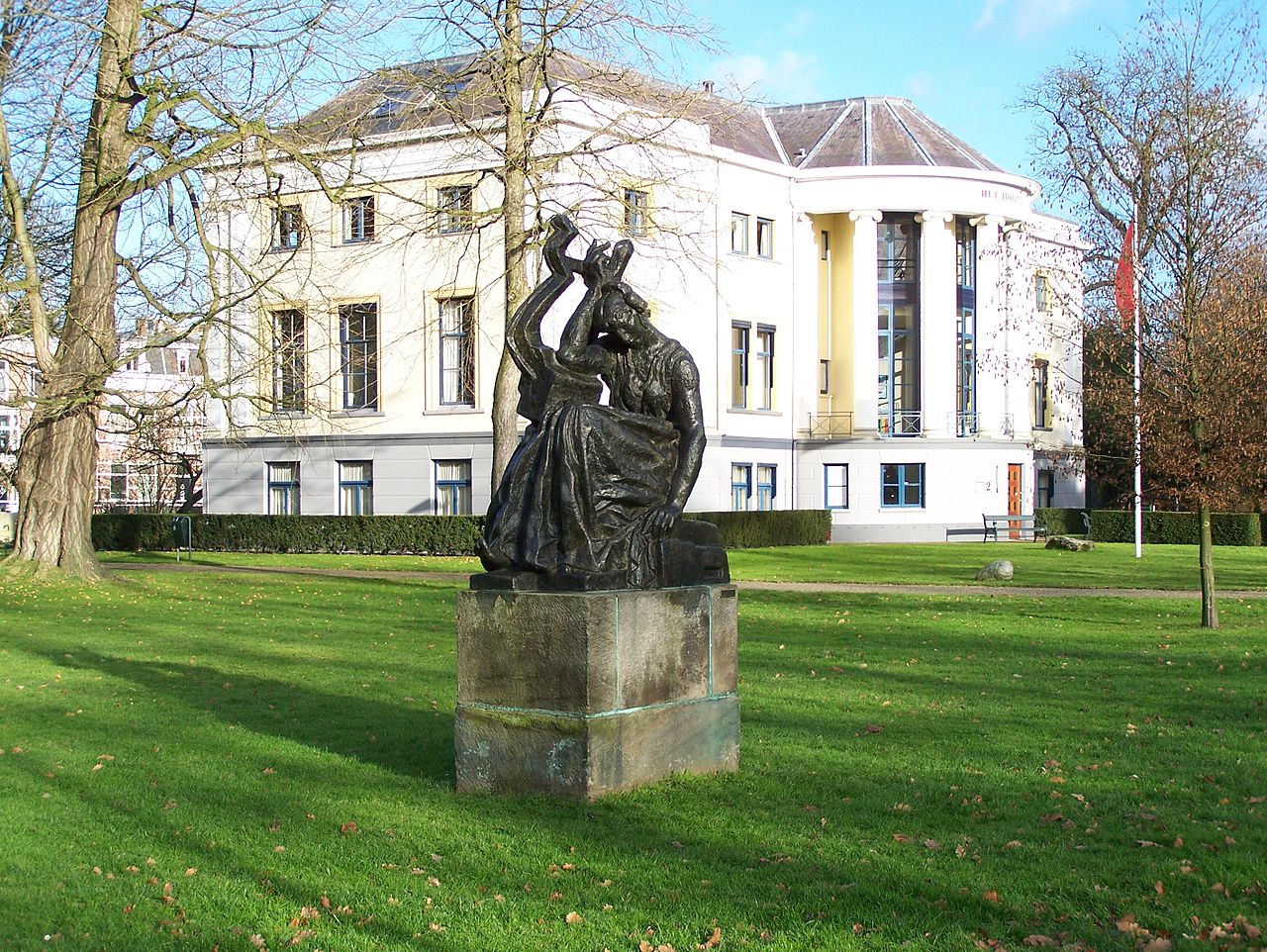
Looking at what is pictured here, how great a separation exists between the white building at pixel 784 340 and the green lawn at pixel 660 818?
1043 inches

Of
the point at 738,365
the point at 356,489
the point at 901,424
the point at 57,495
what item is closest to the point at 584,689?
the point at 57,495

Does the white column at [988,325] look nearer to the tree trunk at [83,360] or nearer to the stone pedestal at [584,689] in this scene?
the tree trunk at [83,360]

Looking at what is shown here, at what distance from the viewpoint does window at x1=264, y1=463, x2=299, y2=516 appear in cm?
4356

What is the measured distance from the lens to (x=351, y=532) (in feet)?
121

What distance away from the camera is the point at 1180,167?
17656 millimetres

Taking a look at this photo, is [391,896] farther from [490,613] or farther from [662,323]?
[662,323]

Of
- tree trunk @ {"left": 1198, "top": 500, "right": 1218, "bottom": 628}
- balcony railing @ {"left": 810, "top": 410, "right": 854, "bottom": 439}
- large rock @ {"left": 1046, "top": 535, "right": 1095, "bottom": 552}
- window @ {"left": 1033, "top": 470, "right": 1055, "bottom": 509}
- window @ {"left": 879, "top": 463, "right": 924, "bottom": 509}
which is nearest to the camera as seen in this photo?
tree trunk @ {"left": 1198, "top": 500, "right": 1218, "bottom": 628}

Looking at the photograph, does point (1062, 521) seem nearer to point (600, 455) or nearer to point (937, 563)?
point (937, 563)

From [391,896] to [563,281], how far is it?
12.6ft

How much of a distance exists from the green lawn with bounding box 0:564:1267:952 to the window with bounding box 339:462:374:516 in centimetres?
2825

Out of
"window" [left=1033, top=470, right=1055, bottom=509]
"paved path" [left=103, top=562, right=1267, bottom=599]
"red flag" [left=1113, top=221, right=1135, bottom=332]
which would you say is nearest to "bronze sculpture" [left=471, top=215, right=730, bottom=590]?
"red flag" [left=1113, top=221, right=1135, bottom=332]

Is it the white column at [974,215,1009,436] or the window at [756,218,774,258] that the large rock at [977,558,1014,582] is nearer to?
the window at [756,218,774,258]

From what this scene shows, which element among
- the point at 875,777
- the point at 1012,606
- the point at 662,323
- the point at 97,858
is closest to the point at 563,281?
the point at 875,777

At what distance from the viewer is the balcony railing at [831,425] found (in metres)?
46.4
